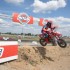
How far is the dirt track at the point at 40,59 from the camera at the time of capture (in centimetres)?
1036

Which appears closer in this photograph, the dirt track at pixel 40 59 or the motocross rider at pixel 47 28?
the dirt track at pixel 40 59

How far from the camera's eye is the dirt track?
10363 millimetres

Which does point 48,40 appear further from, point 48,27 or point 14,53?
point 14,53

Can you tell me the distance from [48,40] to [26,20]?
8.15 ft

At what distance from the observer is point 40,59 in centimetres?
1281

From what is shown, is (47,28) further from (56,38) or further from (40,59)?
(40,59)

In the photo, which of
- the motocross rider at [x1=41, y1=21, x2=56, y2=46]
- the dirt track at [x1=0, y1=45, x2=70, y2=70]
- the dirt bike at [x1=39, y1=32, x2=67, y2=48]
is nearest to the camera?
the dirt track at [x1=0, y1=45, x2=70, y2=70]

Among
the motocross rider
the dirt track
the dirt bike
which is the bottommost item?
the dirt track

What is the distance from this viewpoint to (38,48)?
45.9 feet

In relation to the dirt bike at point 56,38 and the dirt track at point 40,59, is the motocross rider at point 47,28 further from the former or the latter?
the dirt track at point 40,59

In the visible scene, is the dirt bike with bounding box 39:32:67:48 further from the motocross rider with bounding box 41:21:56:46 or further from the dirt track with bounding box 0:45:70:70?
the dirt track with bounding box 0:45:70:70

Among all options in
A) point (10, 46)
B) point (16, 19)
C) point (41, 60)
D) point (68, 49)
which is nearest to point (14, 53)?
point (10, 46)

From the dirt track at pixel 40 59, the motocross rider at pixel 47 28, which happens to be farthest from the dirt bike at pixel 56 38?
the dirt track at pixel 40 59

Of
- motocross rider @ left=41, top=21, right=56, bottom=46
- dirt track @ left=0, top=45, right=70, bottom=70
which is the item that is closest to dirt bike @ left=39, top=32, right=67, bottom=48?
motocross rider @ left=41, top=21, right=56, bottom=46
